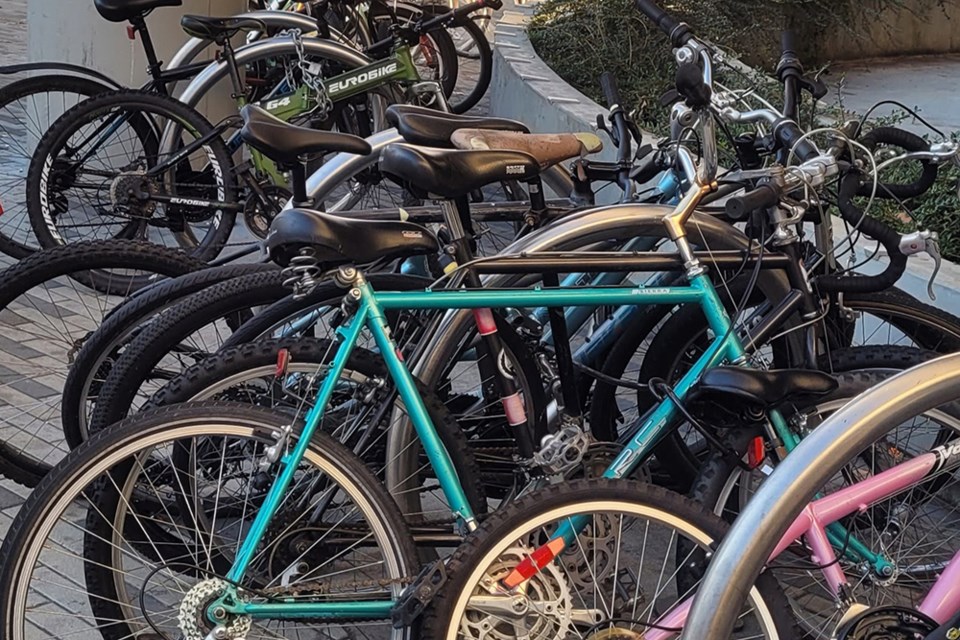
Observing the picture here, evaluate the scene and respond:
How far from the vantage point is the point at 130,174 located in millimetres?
5660

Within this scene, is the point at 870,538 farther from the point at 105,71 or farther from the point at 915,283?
the point at 105,71

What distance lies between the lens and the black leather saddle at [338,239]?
8.52 ft

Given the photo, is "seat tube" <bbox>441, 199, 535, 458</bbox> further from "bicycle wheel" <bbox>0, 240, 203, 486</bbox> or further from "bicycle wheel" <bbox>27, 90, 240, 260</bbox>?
"bicycle wheel" <bbox>27, 90, 240, 260</bbox>

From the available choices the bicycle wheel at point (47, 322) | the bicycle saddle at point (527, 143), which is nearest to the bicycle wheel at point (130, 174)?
the bicycle wheel at point (47, 322)

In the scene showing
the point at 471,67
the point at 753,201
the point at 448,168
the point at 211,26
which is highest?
the point at 211,26

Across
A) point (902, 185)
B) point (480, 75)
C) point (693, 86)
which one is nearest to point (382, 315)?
point (693, 86)

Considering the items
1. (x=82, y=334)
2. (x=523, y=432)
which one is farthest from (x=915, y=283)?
(x=82, y=334)

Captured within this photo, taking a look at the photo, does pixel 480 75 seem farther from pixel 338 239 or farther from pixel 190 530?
pixel 338 239

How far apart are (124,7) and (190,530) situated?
11.3 feet

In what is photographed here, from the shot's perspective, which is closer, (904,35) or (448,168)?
(448,168)

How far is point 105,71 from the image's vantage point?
270 inches

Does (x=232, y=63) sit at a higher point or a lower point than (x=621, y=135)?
higher

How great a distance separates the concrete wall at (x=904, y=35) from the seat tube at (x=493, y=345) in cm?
797

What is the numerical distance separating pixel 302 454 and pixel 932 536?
180 centimetres
